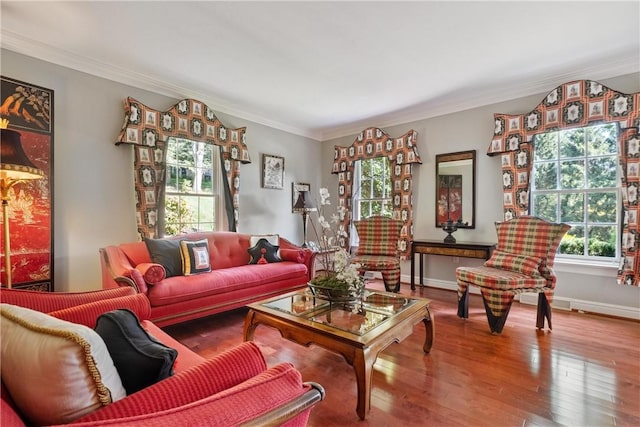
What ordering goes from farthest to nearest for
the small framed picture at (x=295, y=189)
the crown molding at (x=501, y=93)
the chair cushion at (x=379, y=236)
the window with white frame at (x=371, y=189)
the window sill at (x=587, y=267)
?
the small framed picture at (x=295, y=189) < the window with white frame at (x=371, y=189) < the chair cushion at (x=379, y=236) < the window sill at (x=587, y=267) < the crown molding at (x=501, y=93)

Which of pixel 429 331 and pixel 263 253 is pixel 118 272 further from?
pixel 429 331

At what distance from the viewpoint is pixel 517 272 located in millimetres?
2936

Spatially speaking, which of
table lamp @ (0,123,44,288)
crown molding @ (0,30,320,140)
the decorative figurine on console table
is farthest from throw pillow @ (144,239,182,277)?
the decorative figurine on console table

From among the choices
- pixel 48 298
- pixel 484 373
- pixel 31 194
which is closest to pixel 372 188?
pixel 484 373

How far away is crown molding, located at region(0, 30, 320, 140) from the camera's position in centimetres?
A: 265

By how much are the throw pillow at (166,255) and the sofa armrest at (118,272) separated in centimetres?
24

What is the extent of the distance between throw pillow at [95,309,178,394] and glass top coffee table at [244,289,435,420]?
99 cm

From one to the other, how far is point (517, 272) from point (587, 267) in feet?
3.66

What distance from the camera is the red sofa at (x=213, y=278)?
2.57m

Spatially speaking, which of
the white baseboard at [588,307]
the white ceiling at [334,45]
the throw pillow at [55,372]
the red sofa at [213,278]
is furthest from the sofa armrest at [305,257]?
the throw pillow at [55,372]

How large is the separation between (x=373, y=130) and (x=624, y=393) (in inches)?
160

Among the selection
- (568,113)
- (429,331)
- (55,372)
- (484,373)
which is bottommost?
(484,373)

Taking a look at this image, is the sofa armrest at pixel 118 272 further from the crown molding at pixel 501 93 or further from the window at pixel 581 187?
the window at pixel 581 187

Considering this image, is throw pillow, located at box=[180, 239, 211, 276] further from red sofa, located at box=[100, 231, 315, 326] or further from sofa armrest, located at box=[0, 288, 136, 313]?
sofa armrest, located at box=[0, 288, 136, 313]
